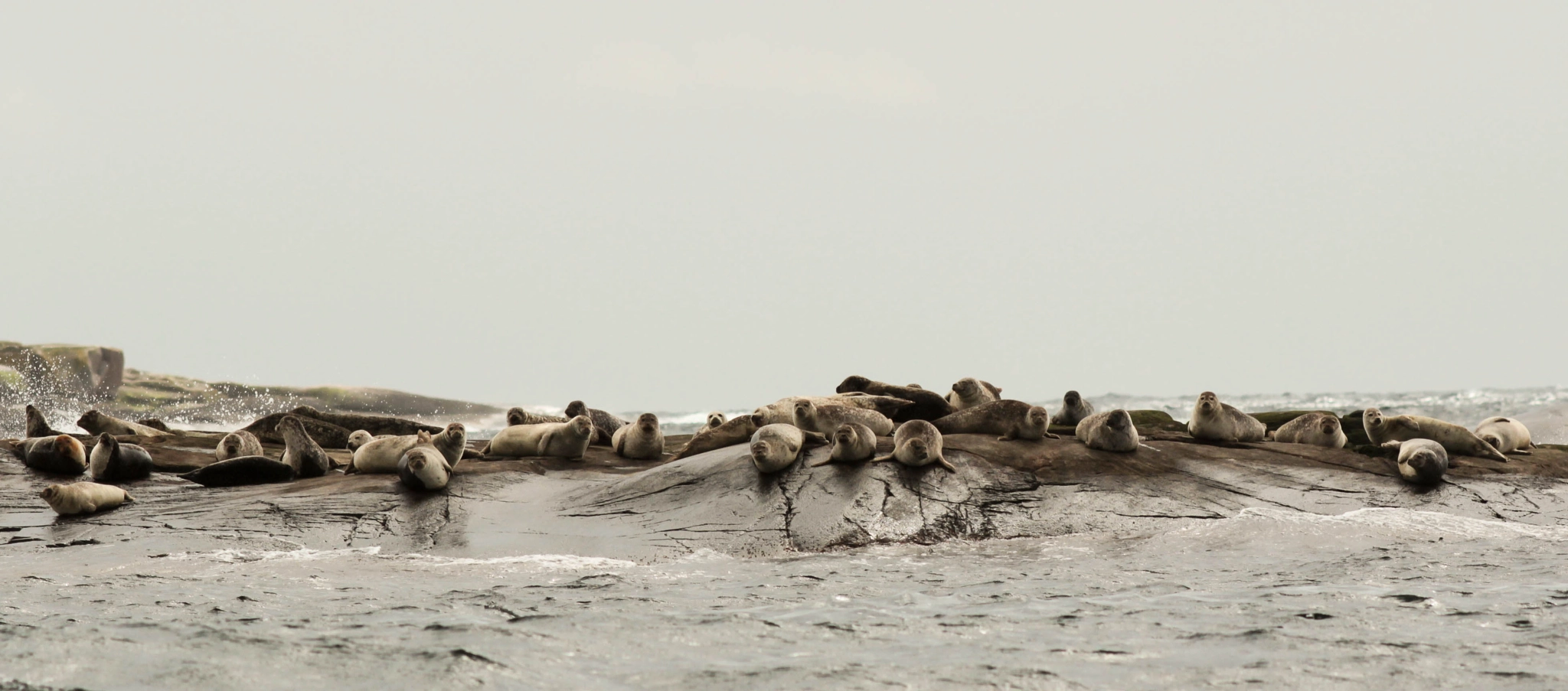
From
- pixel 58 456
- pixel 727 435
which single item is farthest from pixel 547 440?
pixel 58 456

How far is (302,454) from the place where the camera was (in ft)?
36.8

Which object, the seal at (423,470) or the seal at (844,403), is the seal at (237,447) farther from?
the seal at (844,403)

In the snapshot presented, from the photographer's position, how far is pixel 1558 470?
1084 cm

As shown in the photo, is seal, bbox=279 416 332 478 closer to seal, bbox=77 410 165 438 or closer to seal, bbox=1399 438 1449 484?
seal, bbox=77 410 165 438

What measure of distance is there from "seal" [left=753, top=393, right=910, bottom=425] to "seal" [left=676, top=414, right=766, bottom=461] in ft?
0.96

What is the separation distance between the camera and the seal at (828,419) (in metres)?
11.6

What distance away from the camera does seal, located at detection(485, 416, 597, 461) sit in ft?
37.7

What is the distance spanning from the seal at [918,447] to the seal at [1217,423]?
314 centimetres

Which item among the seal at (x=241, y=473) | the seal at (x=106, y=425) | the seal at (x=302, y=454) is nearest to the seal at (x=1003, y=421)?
the seal at (x=302, y=454)

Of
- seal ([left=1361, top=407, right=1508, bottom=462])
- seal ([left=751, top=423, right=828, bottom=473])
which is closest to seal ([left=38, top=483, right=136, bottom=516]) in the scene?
seal ([left=751, top=423, right=828, bottom=473])

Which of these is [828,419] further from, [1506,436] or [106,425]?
[106,425]

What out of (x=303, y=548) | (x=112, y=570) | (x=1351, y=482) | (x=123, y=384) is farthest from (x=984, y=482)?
(x=123, y=384)

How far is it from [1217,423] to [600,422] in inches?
273

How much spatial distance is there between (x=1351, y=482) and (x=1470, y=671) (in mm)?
5461
